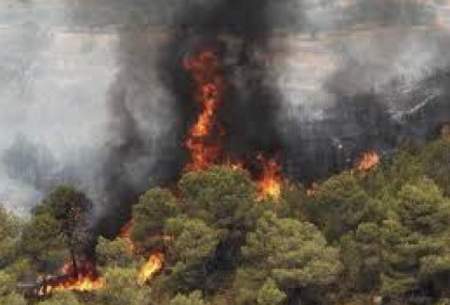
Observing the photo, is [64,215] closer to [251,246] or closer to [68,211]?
[68,211]

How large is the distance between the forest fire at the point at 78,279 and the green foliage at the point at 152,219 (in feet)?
14.4

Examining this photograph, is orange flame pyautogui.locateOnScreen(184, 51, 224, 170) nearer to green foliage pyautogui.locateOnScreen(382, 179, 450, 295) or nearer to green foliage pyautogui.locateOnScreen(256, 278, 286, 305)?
green foliage pyautogui.locateOnScreen(256, 278, 286, 305)

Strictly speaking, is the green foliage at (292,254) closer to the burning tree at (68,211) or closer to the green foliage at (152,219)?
the green foliage at (152,219)

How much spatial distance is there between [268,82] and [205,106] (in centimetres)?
403

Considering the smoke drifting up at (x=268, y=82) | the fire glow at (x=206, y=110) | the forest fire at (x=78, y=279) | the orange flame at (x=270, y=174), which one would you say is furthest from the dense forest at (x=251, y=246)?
the fire glow at (x=206, y=110)

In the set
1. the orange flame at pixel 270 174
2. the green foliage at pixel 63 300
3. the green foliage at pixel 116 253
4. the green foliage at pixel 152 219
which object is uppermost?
the orange flame at pixel 270 174

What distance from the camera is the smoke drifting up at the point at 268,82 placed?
1811 inches

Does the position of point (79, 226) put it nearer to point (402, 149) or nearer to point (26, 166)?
point (26, 166)

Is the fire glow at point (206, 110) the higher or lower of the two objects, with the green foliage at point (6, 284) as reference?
higher

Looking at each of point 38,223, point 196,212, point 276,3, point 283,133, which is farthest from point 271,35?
point 38,223

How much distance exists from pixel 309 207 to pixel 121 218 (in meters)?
13.2

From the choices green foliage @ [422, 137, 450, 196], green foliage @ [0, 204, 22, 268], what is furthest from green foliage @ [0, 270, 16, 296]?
green foliage @ [422, 137, 450, 196]

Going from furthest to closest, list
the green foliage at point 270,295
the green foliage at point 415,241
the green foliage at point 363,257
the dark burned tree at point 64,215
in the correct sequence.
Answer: the dark burned tree at point 64,215
the green foliage at point 363,257
the green foliage at point 415,241
the green foliage at point 270,295

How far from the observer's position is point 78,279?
37.1 meters
